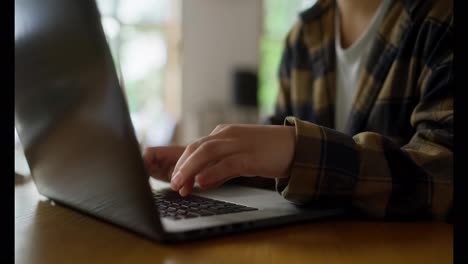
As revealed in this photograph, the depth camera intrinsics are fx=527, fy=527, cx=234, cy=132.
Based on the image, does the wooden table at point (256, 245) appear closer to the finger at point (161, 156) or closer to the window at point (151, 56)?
the finger at point (161, 156)

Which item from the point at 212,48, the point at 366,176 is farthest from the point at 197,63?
the point at 366,176

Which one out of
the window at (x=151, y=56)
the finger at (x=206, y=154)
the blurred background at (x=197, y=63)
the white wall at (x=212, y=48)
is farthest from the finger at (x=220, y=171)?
the white wall at (x=212, y=48)

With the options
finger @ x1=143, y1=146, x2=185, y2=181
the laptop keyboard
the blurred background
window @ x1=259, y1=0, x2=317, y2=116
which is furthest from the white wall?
the laptop keyboard

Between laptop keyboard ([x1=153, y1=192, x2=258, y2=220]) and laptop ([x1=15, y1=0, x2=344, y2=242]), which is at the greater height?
laptop ([x1=15, y1=0, x2=344, y2=242])

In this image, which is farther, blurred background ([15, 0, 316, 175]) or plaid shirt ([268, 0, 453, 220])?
blurred background ([15, 0, 316, 175])

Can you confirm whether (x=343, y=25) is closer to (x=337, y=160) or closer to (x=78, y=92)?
Answer: (x=337, y=160)

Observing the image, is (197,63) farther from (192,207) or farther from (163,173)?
(192,207)

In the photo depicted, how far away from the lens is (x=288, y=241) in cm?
48

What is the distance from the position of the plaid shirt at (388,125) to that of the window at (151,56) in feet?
9.22

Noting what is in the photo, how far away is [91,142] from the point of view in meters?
0.47

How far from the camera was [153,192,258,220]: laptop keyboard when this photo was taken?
0.52 metres

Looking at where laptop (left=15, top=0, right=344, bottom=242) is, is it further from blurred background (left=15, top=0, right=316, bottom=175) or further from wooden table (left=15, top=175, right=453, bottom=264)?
blurred background (left=15, top=0, right=316, bottom=175)

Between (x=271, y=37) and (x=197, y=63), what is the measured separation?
0.79 meters
